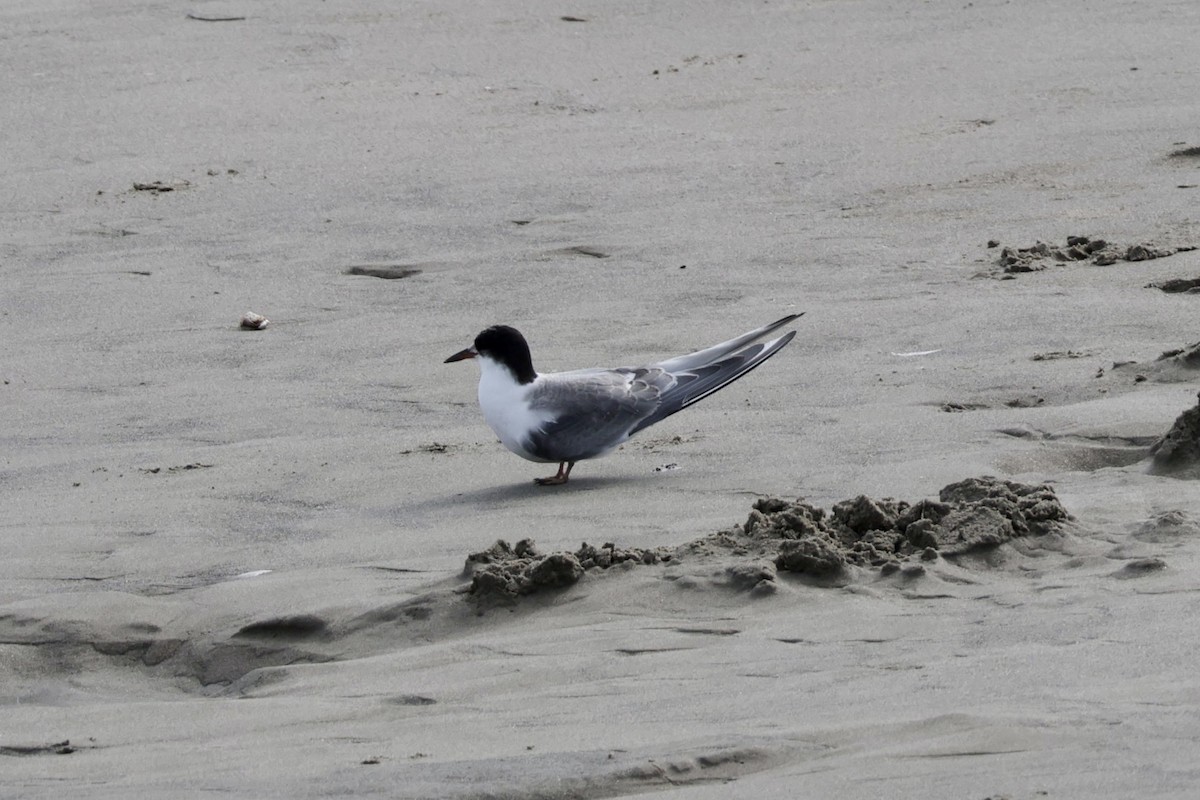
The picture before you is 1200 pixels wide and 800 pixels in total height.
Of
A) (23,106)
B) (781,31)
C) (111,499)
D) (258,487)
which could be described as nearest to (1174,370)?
(258,487)

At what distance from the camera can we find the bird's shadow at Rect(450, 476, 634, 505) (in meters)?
5.11

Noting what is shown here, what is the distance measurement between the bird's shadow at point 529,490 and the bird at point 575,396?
5cm

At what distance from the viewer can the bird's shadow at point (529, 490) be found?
5.11 meters

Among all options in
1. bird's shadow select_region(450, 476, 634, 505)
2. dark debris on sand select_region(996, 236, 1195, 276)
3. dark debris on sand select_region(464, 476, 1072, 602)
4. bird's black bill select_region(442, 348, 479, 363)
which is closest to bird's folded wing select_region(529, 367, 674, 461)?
bird's shadow select_region(450, 476, 634, 505)

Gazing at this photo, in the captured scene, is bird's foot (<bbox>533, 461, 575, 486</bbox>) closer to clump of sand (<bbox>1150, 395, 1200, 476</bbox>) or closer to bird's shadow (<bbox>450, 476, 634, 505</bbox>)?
bird's shadow (<bbox>450, 476, 634, 505</bbox>)

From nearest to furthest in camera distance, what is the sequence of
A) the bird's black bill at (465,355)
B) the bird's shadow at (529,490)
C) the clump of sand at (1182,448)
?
the clump of sand at (1182,448) → the bird's shadow at (529,490) → the bird's black bill at (465,355)

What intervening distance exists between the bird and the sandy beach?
130 mm

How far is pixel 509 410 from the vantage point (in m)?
5.39

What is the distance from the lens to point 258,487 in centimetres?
522

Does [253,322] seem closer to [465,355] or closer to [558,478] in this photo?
[465,355]

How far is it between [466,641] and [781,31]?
719 centimetres

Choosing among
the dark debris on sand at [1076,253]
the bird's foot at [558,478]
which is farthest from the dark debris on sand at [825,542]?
the dark debris on sand at [1076,253]

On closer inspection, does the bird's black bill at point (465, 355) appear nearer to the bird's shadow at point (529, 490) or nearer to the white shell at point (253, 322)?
the bird's shadow at point (529, 490)

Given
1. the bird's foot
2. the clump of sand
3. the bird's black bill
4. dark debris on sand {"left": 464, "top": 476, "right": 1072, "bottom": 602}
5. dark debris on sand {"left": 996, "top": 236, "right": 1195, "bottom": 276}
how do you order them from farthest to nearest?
dark debris on sand {"left": 996, "top": 236, "right": 1195, "bottom": 276}, the bird's black bill, the bird's foot, the clump of sand, dark debris on sand {"left": 464, "top": 476, "right": 1072, "bottom": 602}
